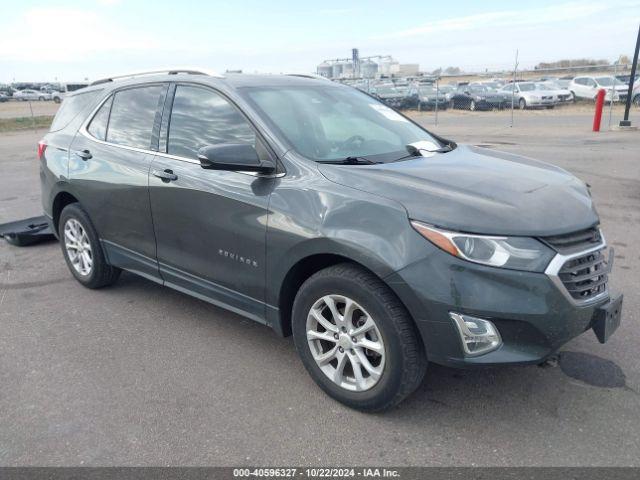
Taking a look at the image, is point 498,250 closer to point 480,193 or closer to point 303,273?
point 480,193

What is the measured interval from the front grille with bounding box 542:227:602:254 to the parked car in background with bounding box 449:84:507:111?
93.3ft

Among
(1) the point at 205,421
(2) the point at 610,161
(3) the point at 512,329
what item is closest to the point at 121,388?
(1) the point at 205,421

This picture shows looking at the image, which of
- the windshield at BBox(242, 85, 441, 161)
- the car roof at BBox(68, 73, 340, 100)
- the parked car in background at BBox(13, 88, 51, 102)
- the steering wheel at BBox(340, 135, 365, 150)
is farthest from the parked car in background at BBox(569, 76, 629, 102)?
the parked car in background at BBox(13, 88, 51, 102)

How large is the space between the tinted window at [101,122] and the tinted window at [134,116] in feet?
0.23

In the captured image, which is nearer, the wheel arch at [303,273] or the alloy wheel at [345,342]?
the wheel arch at [303,273]

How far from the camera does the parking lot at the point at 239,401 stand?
9.12 ft

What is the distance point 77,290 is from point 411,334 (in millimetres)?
3415

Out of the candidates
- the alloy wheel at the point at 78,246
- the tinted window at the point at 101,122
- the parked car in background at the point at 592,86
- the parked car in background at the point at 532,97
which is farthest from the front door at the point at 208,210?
the parked car in background at the point at 592,86

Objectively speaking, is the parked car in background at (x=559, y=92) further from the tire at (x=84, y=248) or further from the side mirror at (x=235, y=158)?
the side mirror at (x=235, y=158)

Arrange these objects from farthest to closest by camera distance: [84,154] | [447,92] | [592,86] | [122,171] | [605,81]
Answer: [447,92] < [592,86] < [605,81] < [84,154] < [122,171]

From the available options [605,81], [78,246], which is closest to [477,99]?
[605,81]

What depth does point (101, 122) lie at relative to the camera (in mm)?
4688

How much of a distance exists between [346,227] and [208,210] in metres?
1.08

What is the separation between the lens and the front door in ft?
11.1
